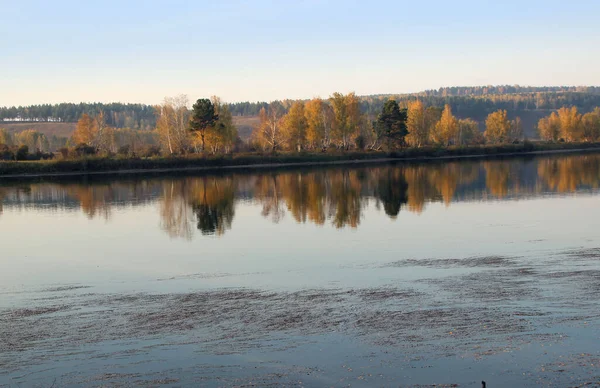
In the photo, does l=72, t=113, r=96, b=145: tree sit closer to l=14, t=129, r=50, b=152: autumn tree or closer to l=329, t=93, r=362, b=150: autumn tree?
l=329, t=93, r=362, b=150: autumn tree

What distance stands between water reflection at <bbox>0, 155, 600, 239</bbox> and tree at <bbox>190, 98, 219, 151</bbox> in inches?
1207

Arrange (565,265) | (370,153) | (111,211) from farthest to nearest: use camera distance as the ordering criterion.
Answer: (370,153)
(111,211)
(565,265)

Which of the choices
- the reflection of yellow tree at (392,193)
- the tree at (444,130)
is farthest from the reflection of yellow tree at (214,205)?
the tree at (444,130)

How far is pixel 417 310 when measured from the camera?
47.9 feet

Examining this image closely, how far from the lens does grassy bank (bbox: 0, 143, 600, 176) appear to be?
84.9 metres

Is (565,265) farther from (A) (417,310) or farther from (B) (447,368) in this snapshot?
(B) (447,368)

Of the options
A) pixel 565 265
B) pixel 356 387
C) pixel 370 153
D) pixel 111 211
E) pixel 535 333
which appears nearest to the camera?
pixel 356 387

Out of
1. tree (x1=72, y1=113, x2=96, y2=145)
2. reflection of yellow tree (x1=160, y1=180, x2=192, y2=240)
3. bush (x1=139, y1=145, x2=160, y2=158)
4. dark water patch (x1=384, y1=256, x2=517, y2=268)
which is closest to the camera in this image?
dark water patch (x1=384, y1=256, x2=517, y2=268)

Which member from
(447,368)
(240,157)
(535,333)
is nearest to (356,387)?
(447,368)

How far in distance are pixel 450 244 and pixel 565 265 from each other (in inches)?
218

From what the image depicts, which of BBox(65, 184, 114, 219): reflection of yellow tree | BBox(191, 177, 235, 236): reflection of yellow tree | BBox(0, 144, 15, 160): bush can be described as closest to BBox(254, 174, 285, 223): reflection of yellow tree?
BBox(191, 177, 235, 236): reflection of yellow tree

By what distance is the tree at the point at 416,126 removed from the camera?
Answer: 120m

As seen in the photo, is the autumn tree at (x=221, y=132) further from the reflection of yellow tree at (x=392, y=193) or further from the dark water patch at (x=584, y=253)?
the dark water patch at (x=584, y=253)

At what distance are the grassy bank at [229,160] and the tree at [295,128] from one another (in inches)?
345
